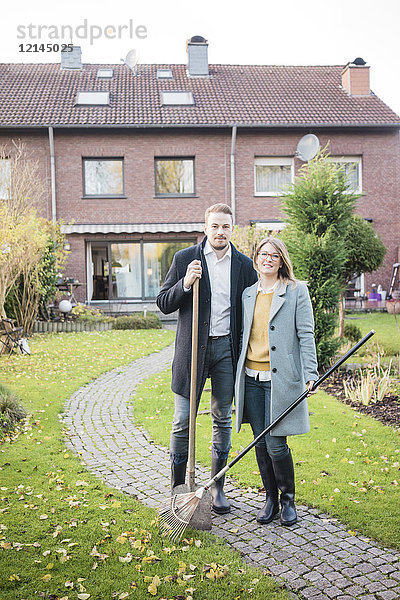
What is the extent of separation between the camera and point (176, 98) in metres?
20.8

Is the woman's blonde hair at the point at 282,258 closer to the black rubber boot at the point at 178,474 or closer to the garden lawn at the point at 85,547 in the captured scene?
the black rubber boot at the point at 178,474

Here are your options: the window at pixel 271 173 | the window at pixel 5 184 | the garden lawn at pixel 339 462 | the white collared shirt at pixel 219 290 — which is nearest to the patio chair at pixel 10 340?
the window at pixel 5 184

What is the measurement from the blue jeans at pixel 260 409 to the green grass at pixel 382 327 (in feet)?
23.0

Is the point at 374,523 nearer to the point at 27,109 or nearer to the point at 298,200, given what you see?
the point at 298,200

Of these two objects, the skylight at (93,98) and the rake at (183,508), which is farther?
the skylight at (93,98)

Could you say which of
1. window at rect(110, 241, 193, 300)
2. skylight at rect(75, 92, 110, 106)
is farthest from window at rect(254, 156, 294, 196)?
skylight at rect(75, 92, 110, 106)

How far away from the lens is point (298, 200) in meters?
8.65

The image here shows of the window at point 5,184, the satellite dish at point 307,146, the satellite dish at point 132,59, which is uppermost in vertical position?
the satellite dish at point 132,59

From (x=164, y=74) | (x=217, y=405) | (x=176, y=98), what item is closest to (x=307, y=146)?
(x=176, y=98)

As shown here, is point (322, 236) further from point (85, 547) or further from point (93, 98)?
point (93, 98)

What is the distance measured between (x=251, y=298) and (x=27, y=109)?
18322 millimetres

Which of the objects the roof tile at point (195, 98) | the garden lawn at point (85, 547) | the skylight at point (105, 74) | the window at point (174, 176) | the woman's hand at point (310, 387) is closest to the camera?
the garden lawn at point (85, 547)

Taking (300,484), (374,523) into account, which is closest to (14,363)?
(300,484)

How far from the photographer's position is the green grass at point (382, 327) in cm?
1066
